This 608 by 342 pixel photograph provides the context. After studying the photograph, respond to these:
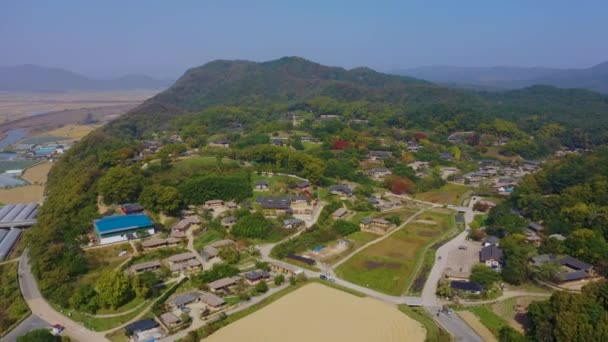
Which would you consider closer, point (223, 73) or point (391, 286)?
point (391, 286)

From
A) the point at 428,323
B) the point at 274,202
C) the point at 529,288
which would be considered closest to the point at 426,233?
the point at 529,288

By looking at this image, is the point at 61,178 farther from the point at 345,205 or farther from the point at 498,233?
the point at 498,233

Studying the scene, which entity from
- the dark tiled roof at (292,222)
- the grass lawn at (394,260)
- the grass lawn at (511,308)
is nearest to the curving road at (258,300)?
the grass lawn at (394,260)

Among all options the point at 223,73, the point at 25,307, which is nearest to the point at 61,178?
the point at 25,307

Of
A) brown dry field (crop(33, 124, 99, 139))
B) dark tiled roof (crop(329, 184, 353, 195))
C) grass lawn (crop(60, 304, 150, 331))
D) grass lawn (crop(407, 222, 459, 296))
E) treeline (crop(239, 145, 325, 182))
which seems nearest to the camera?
grass lawn (crop(60, 304, 150, 331))

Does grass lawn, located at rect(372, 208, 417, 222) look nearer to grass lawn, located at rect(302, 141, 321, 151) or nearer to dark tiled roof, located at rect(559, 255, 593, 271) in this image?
dark tiled roof, located at rect(559, 255, 593, 271)

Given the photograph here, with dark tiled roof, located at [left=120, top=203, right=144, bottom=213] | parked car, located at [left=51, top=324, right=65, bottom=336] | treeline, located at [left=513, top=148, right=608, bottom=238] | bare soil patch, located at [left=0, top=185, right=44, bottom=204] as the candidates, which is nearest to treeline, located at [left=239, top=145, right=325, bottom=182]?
dark tiled roof, located at [left=120, top=203, right=144, bottom=213]

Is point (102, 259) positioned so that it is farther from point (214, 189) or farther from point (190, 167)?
point (190, 167)
